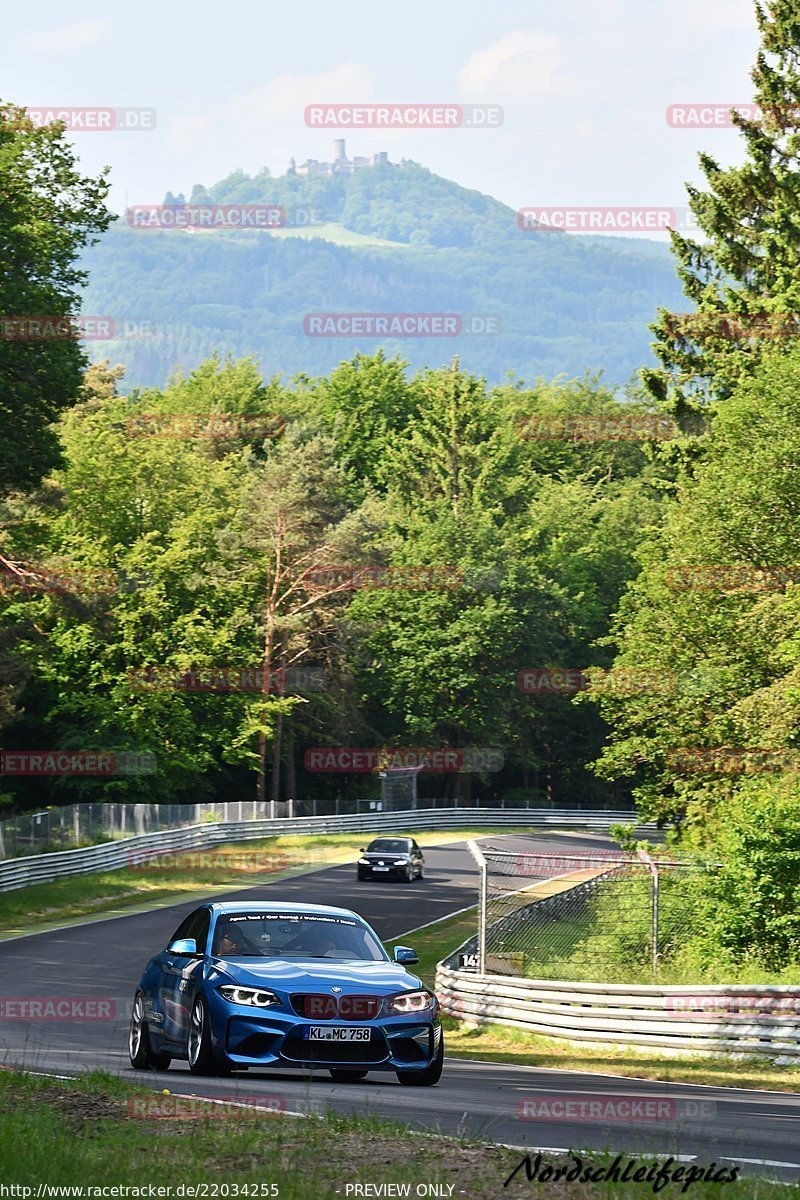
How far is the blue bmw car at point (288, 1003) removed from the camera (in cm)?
1284

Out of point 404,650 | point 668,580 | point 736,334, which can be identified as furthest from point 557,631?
point 668,580

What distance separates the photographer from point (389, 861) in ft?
166

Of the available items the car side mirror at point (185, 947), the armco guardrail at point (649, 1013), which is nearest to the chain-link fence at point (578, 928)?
the armco guardrail at point (649, 1013)

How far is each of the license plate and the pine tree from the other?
128 ft

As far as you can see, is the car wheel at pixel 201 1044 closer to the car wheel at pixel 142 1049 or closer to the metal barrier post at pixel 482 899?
the car wheel at pixel 142 1049

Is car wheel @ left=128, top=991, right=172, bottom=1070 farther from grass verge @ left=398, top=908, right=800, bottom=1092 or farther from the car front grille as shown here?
grass verge @ left=398, top=908, right=800, bottom=1092

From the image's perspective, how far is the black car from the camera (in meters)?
50.7

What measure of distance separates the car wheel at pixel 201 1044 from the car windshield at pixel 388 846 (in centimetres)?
3794

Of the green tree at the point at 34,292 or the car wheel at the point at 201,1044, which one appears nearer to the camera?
the car wheel at the point at 201,1044

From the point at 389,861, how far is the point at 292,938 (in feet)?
121

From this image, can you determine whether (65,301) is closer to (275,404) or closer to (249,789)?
Answer: (249,789)

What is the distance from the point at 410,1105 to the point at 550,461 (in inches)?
4130

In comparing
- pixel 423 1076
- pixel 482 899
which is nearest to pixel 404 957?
pixel 423 1076

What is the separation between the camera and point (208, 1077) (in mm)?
13438
